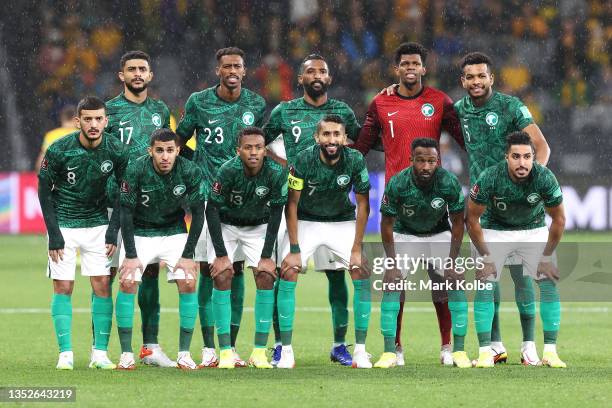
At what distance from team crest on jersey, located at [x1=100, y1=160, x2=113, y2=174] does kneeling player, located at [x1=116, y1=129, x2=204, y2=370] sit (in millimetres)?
143

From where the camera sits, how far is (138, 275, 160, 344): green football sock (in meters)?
8.01

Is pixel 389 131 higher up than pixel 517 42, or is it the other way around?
pixel 517 42

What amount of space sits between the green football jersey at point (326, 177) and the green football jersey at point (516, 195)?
28.3 inches

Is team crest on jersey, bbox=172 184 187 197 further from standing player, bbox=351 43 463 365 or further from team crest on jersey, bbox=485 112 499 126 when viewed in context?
team crest on jersey, bbox=485 112 499 126

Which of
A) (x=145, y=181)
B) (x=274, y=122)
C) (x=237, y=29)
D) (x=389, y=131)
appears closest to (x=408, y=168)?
(x=389, y=131)

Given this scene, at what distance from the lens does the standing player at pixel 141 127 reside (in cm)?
797

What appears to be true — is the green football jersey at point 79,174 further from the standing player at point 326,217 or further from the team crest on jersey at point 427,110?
the team crest on jersey at point 427,110

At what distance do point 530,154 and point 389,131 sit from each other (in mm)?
1056

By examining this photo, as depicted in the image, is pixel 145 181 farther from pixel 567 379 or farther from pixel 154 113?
pixel 567 379

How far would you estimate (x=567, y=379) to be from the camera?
280 inches

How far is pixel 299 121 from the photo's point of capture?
8094 millimetres

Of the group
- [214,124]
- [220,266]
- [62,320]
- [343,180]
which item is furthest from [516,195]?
[62,320]

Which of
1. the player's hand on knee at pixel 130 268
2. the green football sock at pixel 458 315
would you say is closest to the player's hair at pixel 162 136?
the player's hand on knee at pixel 130 268

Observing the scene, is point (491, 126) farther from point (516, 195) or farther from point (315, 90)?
point (315, 90)
